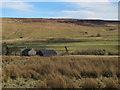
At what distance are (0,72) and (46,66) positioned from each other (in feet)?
6.29

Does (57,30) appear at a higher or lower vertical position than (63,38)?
higher

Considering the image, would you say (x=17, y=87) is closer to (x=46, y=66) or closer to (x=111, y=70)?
(x=46, y=66)

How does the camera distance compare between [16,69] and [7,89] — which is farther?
[16,69]

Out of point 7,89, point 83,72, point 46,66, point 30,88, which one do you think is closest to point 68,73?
point 83,72

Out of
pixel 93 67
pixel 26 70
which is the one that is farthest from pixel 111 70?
pixel 26 70

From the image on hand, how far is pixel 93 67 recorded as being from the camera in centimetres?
744

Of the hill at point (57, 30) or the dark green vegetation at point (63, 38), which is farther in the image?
the hill at point (57, 30)

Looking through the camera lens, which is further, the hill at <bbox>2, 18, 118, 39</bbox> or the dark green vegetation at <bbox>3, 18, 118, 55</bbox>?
the hill at <bbox>2, 18, 118, 39</bbox>

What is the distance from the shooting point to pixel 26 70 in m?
7.47

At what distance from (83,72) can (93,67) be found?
1.51 ft

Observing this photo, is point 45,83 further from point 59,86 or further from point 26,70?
point 26,70

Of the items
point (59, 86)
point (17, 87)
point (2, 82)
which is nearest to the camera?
point (59, 86)

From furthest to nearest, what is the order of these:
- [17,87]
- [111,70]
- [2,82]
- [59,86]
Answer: [111,70]
[2,82]
[17,87]
[59,86]

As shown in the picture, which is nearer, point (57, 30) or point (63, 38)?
point (63, 38)
